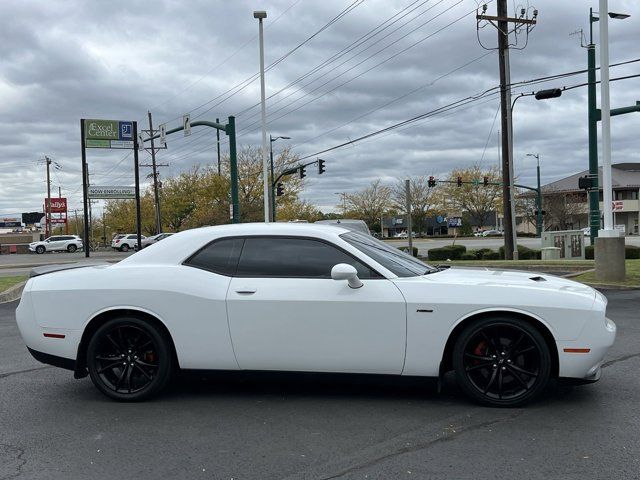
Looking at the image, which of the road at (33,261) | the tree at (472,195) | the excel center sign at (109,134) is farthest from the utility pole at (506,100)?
the tree at (472,195)

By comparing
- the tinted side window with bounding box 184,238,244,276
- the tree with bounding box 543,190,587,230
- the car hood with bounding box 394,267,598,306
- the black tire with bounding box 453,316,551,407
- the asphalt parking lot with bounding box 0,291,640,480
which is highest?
the tree with bounding box 543,190,587,230

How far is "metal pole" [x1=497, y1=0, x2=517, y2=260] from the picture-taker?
25.8 metres

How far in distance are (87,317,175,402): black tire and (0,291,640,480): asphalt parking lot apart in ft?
0.43

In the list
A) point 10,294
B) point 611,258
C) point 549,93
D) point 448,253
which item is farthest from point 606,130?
point 448,253

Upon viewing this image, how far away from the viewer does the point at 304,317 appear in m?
4.52

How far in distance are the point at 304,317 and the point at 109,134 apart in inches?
1263

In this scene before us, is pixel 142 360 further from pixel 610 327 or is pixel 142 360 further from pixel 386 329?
pixel 610 327

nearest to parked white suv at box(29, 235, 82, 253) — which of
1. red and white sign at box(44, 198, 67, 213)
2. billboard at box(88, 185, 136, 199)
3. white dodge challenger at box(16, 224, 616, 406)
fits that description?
billboard at box(88, 185, 136, 199)

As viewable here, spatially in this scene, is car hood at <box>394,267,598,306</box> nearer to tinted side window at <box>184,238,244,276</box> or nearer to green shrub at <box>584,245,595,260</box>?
tinted side window at <box>184,238,244,276</box>

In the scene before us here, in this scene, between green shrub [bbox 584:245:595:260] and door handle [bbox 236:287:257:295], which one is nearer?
door handle [bbox 236:287:257:295]

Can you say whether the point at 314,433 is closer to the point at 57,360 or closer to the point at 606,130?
the point at 57,360

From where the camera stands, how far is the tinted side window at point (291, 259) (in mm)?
4688

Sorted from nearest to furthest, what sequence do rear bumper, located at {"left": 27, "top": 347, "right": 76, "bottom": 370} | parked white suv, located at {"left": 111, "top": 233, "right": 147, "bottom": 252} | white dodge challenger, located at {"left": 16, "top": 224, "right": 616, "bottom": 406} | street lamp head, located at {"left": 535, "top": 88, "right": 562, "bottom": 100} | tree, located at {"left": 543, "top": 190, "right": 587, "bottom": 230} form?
white dodge challenger, located at {"left": 16, "top": 224, "right": 616, "bottom": 406} → rear bumper, located at {"left": 27, "top": 347, "right": 76, "bottom": 370} → street lamp head, located at {"left": 535, "top": 88, "right": 562, "bottom": 100} → parked white suv, located at {"left": 111, "top": 233, "right": 147, "bottom": 252} → tree, located at {"left": 543, "top": 190, "right": 587, "bottom": 230}

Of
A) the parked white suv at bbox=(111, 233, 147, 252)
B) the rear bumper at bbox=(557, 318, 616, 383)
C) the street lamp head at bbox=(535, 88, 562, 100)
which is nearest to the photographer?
the rear bumper at bbox=(557, 318, 616, 383)
